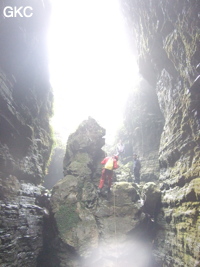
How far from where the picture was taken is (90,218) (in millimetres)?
10039

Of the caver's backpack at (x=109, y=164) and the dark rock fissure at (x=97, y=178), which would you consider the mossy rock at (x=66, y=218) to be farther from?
the caver's backpack at (x=109, y=164)

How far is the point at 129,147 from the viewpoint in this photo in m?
24.6

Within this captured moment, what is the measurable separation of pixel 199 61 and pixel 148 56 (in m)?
6.69

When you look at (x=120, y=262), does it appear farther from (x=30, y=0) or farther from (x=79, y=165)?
(x=30, y=0)

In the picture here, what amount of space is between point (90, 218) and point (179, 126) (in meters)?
6.90

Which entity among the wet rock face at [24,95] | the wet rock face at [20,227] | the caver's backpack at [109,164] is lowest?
the wet rock face at [20,227]

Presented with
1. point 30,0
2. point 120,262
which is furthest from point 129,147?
point 30,0

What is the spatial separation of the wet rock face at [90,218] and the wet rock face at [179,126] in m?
1.87

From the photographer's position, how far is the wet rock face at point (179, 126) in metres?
7.44

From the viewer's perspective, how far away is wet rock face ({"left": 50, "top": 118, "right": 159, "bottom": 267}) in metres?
8.73

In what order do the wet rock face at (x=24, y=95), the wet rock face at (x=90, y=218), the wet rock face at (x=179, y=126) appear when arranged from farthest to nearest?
the wet rock face at (x=24, y=95), the wet rock face at (x=90, y=218), the wet rock face at (x=179, y=126)

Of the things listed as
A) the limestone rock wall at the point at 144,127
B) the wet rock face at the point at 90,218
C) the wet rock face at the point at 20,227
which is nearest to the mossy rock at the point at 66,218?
the wet rock face at the point at 90,218

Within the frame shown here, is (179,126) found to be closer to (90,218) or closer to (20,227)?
(90,218)

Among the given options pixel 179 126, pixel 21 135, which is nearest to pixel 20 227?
pixel 21 135
